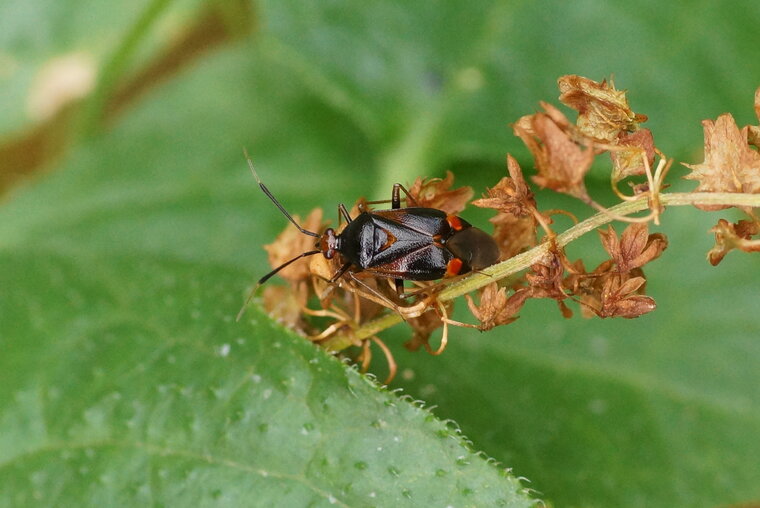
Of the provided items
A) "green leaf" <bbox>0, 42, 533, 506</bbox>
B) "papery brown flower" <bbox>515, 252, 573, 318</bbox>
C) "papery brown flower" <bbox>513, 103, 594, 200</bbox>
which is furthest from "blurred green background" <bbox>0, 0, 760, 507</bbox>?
"papery brown flower" <bbox>513, 103, 594, 200</bbox>

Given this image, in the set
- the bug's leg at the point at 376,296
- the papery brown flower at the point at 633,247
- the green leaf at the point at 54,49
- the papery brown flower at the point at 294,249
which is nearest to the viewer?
the papery brown flower at the point at 633,247

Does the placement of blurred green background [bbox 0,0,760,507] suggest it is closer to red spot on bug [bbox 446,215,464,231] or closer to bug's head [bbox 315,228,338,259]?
bug's head [bbox 315,228,338,259]

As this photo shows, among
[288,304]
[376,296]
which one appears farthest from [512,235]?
[288,304]

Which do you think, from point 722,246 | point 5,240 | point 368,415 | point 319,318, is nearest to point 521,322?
point 319,318

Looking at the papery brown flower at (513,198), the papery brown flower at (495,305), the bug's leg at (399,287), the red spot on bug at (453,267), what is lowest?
the papery brown flower at (495,305)

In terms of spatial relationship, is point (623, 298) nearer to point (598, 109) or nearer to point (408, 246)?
point (598, 109)

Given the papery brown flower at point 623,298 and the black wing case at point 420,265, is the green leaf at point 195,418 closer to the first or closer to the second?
the black wing case at point 420,265

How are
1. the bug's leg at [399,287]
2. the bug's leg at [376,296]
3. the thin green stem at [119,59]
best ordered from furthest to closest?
the thin green stem at [119,59] < the bug's leg at [399,287] < the bug's leg at [376,296]

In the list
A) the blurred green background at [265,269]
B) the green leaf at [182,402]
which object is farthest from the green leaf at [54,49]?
the green leaf at [182,402]
